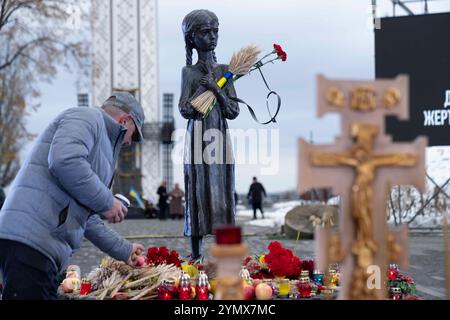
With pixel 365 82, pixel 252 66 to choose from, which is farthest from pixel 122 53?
pixel 365 82

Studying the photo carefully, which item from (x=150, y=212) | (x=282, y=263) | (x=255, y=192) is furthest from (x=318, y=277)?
(x=150, y=212)

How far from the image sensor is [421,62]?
15.2m

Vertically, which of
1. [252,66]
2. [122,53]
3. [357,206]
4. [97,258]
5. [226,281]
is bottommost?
[97,258]

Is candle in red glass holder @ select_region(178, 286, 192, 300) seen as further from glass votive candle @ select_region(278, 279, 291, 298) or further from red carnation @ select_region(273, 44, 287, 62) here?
red carnation @ select_region(273, 44, 287, 62)

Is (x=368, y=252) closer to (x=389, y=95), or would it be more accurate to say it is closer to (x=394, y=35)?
(x=389, y=95)

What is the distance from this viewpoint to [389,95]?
3.07m

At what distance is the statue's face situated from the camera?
22.9 ft

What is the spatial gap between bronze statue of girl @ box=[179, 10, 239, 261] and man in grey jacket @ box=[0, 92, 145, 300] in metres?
2.59

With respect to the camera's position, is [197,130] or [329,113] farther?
[197,130]

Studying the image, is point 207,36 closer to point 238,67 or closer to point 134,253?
point 238,67

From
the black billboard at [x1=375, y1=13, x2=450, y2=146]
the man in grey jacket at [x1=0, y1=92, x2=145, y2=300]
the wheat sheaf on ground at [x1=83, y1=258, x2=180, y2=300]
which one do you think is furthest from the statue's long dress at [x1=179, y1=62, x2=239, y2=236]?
the black billboard at [x1=375, y1=13, x2=450, y2=146]

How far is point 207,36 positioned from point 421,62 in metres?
9.28

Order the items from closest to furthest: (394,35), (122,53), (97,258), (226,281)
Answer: (226,281)
(97,258)
(394,35)
(122,53)

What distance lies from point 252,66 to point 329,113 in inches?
157
